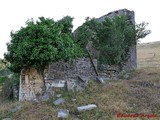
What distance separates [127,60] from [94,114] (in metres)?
8.87

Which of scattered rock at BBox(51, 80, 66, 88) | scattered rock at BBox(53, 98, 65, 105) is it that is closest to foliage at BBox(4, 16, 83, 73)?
scattered rock at BBox(51, 80, 66, 88)

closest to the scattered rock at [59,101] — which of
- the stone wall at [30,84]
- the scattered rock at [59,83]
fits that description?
the scattered rock at [59,83]

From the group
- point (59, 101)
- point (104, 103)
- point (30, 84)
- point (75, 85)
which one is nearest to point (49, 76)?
point (30, 84)

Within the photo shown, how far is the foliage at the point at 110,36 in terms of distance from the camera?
51.9ft

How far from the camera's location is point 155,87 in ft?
40.7

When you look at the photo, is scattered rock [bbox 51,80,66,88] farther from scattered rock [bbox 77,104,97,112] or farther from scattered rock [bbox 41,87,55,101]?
scattered rock [bbox 77,104,97,112]

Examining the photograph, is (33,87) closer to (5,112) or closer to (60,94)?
(60,94)

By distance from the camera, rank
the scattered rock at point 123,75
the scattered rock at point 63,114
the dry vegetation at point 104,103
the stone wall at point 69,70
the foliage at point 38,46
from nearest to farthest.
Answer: the scattered rock at point 63,114
the dry vegetation at point 104,103
the foliage at point 38,46
the stone wall at point 69,70
the scattered rock at point 123,75

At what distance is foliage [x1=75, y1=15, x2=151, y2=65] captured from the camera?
15.8 metres

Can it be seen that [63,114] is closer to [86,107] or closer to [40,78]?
[86,107]

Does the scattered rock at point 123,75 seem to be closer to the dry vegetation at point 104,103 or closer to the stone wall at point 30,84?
the dry vegetation at point 104,103

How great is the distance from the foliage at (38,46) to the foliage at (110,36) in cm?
307

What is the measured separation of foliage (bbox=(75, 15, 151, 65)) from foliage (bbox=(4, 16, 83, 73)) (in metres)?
3.07

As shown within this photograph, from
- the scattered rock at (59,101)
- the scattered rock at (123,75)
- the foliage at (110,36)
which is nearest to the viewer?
the scattered rock at (59,101)
